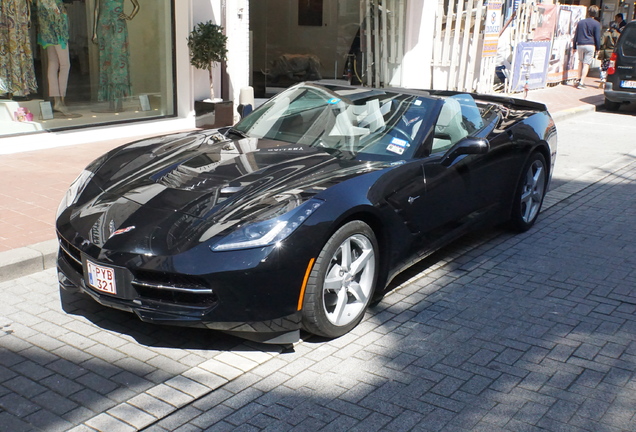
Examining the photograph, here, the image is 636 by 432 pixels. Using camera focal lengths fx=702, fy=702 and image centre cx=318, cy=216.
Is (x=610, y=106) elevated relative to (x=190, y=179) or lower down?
lower down

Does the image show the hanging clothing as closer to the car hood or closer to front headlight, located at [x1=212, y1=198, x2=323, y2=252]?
the car hood

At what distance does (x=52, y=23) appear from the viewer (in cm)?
941

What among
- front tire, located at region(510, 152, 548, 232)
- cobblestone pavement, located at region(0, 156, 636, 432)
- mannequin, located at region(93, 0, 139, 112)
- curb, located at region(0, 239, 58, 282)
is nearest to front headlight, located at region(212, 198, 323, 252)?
cobblestone pavement, located at region(0, 156, 636, 432)

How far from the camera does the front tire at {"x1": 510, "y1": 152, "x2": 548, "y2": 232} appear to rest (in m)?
6.19

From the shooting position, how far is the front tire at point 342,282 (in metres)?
3.89

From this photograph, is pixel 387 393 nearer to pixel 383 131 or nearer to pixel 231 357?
pixel 231 357

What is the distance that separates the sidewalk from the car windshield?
1771mm

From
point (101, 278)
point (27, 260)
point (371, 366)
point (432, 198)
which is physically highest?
point (432, 198)

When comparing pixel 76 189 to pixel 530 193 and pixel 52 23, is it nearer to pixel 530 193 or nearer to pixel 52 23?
pixel 530 193

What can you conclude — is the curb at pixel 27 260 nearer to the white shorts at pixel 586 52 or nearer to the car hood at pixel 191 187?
the car hood at pixel 191 187

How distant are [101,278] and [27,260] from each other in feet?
4.78

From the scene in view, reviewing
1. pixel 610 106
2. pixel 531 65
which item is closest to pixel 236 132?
pixel 610 106

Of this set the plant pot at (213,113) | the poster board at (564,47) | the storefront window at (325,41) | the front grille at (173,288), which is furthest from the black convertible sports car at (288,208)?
the poster board at (564,47)

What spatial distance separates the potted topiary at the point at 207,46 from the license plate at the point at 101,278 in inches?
275
